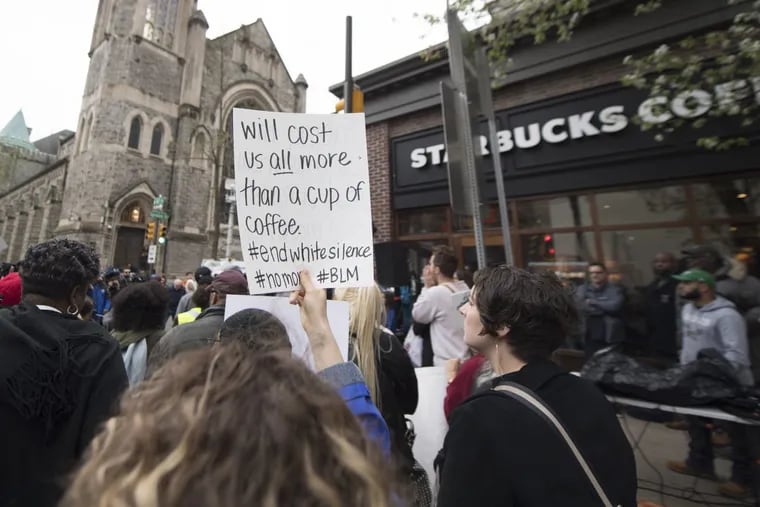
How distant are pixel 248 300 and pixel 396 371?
986 mm

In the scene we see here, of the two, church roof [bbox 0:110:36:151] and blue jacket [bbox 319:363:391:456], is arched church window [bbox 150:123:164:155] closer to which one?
blue jacket [bbox 319:363:391:456]

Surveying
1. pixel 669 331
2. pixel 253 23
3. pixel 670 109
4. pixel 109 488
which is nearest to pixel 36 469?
pixel 109 488

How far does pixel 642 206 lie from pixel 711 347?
2905 mm

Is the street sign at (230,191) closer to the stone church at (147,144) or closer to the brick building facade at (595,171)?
the stone church at (147,144)

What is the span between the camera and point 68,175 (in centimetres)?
2372

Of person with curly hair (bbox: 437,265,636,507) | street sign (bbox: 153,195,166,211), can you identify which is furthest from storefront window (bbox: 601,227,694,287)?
street sign (bbox: 153,195,166,211)

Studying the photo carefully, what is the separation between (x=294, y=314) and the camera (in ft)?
6.36

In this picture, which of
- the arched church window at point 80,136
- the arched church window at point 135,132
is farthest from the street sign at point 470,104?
the arched church window at point 80,136

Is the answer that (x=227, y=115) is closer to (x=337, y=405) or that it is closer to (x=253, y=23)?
(x=253, y=23)

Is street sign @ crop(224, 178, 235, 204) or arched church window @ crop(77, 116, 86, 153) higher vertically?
arched church window @ crop(77, 116, 86, 153)

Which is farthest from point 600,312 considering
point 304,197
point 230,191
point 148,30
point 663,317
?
point 148,30

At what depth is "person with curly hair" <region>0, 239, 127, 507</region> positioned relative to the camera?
156 centimetres

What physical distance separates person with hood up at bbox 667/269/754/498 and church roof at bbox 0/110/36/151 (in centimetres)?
6028

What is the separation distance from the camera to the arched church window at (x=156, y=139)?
79.9ft
